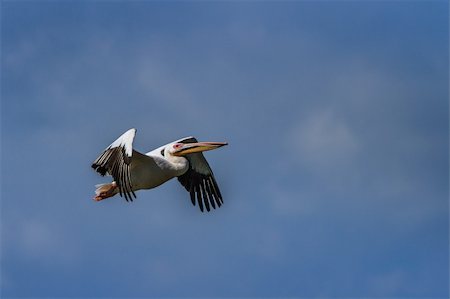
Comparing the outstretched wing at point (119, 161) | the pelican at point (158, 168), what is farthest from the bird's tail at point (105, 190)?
the outstretched wing at point (119, 161)

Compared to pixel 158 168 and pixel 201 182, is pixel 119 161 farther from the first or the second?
pixel 201 182

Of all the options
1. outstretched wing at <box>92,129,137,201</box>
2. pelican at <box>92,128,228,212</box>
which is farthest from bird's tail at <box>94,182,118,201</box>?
outstretched wing at <box>92,129,137,201</box>

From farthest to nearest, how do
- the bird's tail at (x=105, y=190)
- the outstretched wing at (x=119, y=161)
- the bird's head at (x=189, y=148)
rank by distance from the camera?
the bird's head at (x=189, y=148), the bird's tail at (x=105, y=190), the outstretched wing at (x=119, y=161)

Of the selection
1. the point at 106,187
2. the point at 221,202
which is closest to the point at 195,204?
the point at 221,202

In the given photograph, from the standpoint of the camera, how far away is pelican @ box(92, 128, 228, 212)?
2164cm

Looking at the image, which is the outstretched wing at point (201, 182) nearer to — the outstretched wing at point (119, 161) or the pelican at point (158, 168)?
the pelican at point (158, 168)

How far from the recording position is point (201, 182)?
2455cm

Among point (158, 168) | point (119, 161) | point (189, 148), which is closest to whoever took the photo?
point (119, 161)

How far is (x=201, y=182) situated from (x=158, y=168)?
2.05m

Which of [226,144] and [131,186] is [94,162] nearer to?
[131,186]

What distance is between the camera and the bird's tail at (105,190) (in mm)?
23109

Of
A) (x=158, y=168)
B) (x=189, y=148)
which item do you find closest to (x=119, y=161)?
(x=158, y=168)

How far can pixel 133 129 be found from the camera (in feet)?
72.2

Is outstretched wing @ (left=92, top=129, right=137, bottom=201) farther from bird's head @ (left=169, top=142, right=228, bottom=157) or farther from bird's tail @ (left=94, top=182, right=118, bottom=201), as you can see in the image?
bird's head @ (left=169, top=142, right=228, bottom=157)
